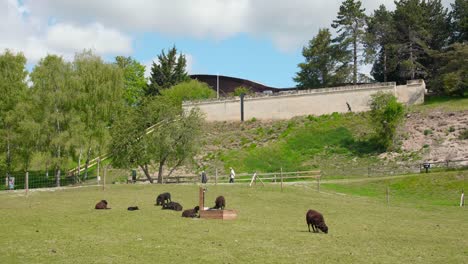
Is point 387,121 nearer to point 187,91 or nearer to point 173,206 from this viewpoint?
point 173,206

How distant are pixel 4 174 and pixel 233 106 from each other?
31642 mm

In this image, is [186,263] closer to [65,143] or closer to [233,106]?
[65,143]

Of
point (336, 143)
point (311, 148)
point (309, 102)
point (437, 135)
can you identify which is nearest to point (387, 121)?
point (437, 135)

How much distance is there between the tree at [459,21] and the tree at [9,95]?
52.5 meters

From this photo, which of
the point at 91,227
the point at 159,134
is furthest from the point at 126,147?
the point at 91,227

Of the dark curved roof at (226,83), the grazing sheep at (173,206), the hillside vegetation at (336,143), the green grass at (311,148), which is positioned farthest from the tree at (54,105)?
the dark curved roof at (226,83)

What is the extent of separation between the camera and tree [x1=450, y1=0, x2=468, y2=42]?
65694mm

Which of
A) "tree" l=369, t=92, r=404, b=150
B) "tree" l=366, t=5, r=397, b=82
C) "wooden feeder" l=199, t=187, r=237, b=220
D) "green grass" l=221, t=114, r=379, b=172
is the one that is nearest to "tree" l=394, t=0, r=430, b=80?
"tree" l=366, t=5, r=397, b=82

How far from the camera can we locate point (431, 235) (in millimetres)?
16750

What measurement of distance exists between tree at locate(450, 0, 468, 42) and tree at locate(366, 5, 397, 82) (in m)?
7.84

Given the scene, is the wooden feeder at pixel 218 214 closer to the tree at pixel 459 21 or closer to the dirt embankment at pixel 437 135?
the dirt embankment at pixel 437 135

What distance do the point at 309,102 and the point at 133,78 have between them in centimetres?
3868

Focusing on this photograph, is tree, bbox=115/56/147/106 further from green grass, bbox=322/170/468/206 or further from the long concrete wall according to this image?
green grass, bbox=322/170/468/206

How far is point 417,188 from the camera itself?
36.1 m
